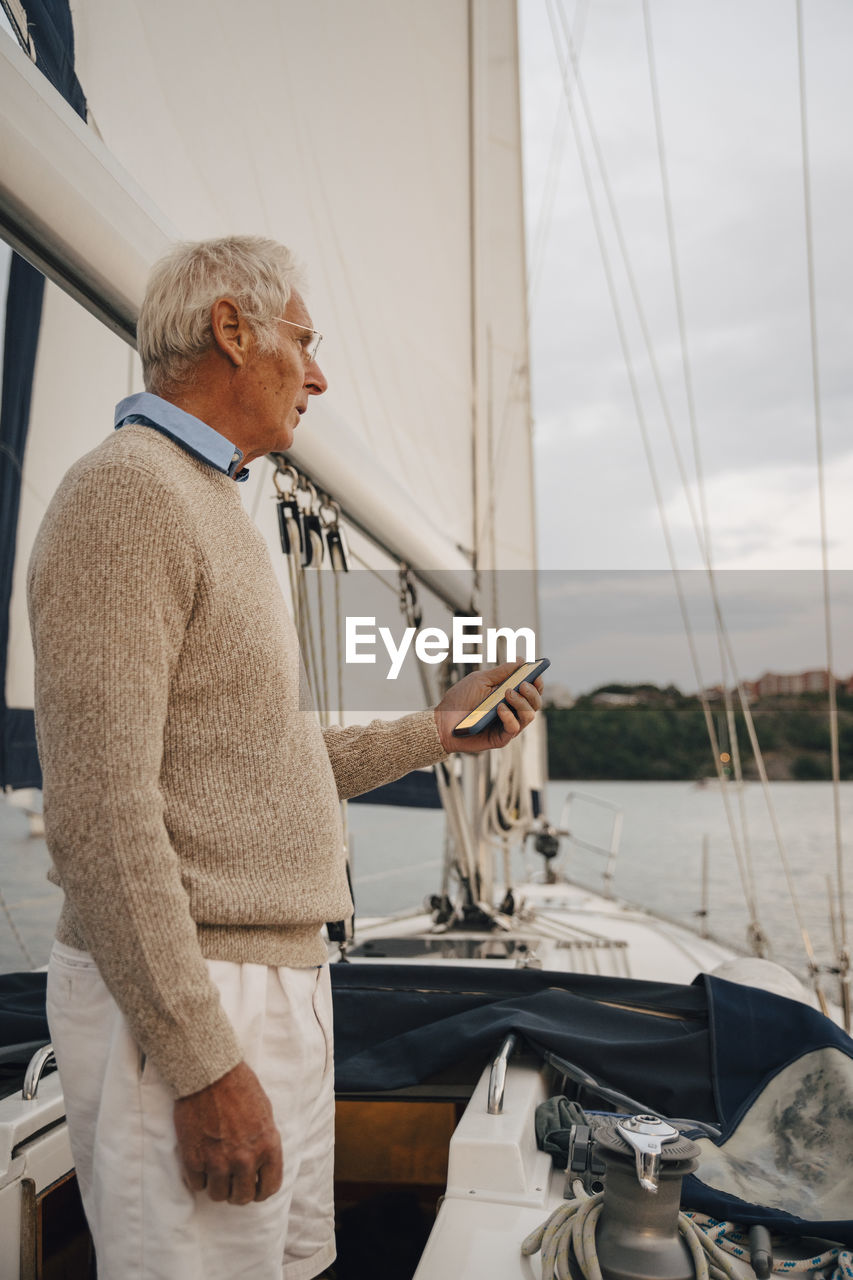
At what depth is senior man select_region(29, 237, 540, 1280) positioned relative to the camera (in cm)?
70

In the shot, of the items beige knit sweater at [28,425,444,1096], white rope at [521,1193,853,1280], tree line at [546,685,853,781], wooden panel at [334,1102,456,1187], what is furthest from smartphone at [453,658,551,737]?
tree line at [546,685,853,781]

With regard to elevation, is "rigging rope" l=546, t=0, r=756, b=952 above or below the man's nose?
above

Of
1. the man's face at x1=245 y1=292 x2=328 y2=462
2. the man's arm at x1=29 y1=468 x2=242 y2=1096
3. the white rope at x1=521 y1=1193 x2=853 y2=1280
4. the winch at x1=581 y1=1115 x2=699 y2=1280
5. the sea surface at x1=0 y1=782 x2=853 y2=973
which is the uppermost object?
the man's face at x1=245 y1=292 x2=328 y2=462

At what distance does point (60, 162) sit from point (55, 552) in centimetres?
57

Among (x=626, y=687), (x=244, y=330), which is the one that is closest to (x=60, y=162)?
(x=244, y=330)

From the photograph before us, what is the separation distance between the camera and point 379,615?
274 cm

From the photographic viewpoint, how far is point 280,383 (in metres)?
0.93

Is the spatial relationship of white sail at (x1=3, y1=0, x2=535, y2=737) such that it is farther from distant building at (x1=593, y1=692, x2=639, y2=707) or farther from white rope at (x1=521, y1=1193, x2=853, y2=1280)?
white rope at (x1=521, y1=1193, x2=853, y2=1280)

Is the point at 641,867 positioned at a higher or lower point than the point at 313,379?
lower

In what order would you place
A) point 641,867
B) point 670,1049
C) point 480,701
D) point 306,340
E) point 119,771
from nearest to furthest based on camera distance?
point 119,771 → point 306,340 → point 480,701 → point 670,1049 → point 641,867

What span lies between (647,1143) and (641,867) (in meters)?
19.2

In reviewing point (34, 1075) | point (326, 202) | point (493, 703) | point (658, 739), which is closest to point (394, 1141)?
point (34, 1075)

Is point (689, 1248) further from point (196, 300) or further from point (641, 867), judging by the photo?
point (641, 867)

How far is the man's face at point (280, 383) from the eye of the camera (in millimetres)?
919
